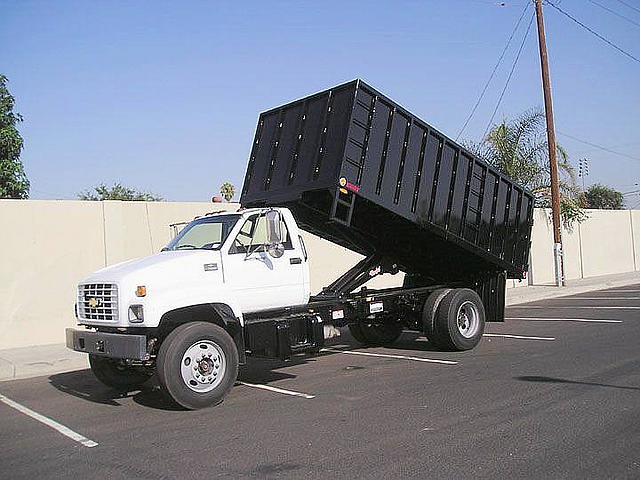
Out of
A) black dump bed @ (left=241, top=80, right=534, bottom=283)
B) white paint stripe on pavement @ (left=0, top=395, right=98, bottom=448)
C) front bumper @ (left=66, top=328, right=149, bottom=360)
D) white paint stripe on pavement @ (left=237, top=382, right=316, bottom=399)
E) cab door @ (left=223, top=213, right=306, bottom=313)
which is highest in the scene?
black dump bed @ (left=241, top=80, right=534, bottom=283)

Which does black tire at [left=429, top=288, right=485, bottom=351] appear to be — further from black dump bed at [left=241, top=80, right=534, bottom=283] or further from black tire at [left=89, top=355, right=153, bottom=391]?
black tire at [left=89, top=355, right=153, bottom=391]

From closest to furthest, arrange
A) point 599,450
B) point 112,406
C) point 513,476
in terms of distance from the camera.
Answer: point 513,476, point 599,450, point 112,406

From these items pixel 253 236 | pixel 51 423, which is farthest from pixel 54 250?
pixel 51 423

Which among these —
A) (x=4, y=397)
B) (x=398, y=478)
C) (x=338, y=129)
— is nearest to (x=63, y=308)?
(x=4, y=397)

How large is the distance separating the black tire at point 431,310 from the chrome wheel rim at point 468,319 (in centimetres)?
40

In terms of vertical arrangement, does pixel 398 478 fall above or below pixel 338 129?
below

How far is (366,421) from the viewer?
7.08 metres

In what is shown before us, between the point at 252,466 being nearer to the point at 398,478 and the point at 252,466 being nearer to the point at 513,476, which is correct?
the point at 398,478

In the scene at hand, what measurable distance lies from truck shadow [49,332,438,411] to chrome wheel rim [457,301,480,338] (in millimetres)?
628

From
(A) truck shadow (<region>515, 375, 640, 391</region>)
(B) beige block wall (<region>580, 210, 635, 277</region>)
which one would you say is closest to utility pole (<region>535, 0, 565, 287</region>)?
(B) beige block wall (<region>580, 210, 635, 277</region>)

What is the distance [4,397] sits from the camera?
31.4 feet

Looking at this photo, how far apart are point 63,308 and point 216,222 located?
20.8 feet

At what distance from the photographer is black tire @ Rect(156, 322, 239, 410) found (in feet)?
25.2

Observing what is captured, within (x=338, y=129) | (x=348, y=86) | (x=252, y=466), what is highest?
(x=348, y=86)
